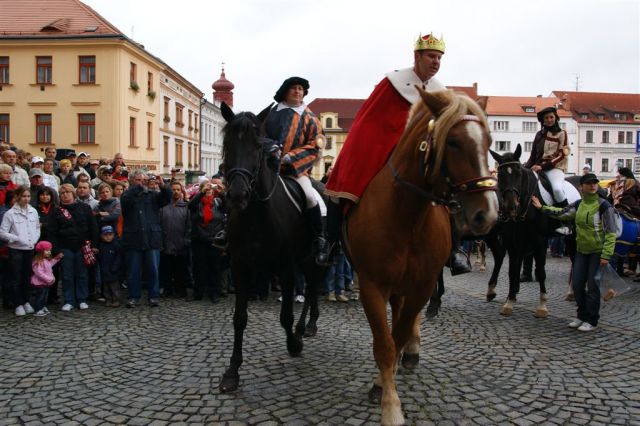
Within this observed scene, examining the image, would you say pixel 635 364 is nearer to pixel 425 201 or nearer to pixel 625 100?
pixel 425 201

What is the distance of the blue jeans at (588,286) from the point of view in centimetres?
670

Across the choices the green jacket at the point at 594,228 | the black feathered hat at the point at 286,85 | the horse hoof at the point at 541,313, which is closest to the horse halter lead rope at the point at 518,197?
the green jacket at the point at 594,228

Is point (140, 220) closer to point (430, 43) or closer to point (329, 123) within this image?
point (430, 43)

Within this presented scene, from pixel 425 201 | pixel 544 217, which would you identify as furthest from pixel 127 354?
pixel 544 217

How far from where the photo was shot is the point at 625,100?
228ft

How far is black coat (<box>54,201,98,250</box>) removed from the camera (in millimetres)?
8281

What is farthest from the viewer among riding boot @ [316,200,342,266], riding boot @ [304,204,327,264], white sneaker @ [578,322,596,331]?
white sneaker @ [578,322,596,331]

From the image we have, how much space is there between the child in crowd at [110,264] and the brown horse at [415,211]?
5823mm

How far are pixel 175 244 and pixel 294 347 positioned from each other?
4.61 metres

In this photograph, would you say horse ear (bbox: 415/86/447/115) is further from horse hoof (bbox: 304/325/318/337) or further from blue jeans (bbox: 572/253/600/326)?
blue jeans (bbox: 572/253/600/326)

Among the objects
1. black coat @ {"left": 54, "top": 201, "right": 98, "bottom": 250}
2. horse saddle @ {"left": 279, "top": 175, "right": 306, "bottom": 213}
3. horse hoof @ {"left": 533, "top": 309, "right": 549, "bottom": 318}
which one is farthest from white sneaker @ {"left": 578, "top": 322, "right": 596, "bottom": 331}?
black coat @ {"left": 54, "top": 201, "right": 98, "bottom": 250}

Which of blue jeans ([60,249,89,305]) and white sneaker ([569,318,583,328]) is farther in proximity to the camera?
blue jeans ([60,249,89,305])

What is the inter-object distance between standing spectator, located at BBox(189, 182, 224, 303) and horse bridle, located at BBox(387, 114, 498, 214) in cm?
625

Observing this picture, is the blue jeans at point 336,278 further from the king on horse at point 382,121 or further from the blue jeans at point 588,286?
the king on horse at point 382,121
